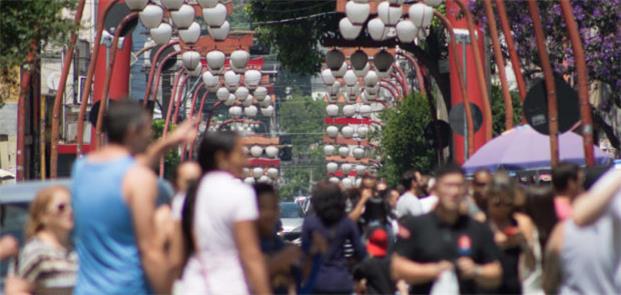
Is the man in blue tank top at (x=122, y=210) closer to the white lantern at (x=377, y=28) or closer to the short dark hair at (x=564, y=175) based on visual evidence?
the short dark hair at (x=564, y=175)

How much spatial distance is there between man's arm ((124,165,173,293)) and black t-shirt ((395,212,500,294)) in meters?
2.13

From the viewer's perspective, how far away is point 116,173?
27.5 feet

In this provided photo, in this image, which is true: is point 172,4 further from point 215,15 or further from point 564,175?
point 564,175

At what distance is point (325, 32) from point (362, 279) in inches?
1530

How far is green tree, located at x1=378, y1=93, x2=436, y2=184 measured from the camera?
203 ft

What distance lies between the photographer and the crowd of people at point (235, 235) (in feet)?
27.8

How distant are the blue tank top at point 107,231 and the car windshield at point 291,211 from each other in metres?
37.3

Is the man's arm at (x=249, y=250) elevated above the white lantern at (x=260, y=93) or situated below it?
below

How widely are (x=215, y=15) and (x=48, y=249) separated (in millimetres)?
22358

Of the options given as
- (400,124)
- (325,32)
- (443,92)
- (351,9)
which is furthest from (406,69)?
(351,9)

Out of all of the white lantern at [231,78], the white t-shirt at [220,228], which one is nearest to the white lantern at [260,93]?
the white lantern at [231,78]

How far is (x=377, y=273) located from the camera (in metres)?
14.9

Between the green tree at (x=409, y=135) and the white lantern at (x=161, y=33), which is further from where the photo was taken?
the green tree at (x=409, y=135)

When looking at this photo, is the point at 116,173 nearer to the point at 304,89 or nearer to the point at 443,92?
the point at 443,92
